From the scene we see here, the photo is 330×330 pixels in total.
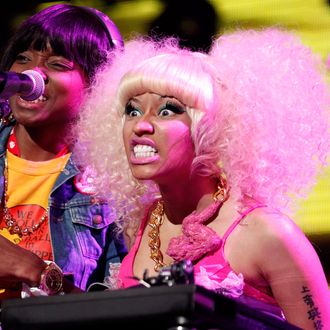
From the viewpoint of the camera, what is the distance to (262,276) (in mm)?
1998

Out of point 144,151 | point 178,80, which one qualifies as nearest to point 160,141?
point 144,151

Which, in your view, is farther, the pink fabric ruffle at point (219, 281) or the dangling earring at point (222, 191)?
the dangling earring at point (222, 191)

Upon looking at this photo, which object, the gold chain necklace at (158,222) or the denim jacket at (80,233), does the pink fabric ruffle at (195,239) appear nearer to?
the gold chain necklace at (158,222)

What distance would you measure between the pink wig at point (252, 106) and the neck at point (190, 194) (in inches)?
1.4

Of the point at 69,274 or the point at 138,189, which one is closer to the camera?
the point at 138,189

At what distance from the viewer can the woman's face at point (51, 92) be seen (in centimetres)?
260

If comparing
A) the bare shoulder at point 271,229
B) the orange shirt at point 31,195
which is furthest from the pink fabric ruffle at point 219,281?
the orange shirt at point 31,195

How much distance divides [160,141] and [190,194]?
184mm

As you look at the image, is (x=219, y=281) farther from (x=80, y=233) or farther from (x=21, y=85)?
(x=80, y=233)

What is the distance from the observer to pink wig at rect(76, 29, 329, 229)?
2078 millimetres

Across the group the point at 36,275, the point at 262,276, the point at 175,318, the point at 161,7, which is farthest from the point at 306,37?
the point at 175,318

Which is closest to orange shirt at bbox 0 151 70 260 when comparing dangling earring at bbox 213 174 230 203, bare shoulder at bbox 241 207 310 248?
dangling earring at bbox 213 174 230 203

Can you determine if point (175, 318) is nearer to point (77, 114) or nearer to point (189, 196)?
point (189, 196)

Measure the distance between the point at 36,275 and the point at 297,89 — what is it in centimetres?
83
